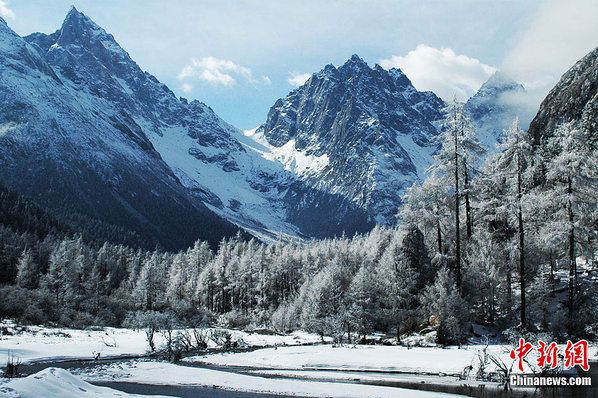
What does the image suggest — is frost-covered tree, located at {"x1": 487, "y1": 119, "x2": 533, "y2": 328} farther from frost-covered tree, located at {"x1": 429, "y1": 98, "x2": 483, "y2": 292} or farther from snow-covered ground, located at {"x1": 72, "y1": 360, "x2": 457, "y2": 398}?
snow-covered ground, located at {"x1": 72, "y1": 360, "x2": 457, "y2": 398}

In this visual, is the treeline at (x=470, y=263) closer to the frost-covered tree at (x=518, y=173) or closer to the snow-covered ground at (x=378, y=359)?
the frost-covered tree at (x=518, y=173)

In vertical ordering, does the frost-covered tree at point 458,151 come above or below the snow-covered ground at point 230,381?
above

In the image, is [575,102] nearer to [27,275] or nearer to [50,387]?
[50,387]

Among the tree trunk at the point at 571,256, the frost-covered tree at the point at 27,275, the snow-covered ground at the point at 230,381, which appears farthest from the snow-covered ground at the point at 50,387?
the frost-covered tree at the point at 27,275

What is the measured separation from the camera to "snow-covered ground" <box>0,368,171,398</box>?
51.3 ft

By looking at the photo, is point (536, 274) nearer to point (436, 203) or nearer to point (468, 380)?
point (436, 203)

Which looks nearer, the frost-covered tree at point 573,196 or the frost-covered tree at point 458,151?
the frost-covered tree at point 573,196

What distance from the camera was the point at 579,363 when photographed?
25.3m

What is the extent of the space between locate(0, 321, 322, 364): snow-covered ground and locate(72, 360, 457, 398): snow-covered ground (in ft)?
23.7

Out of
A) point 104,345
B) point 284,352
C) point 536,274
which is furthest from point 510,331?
point 104,345
